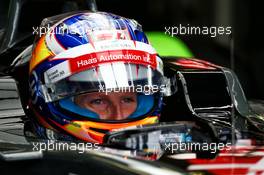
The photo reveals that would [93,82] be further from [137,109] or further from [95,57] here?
[137,109]

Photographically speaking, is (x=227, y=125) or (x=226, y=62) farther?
(x=226, y=62)

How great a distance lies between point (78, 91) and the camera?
245cm

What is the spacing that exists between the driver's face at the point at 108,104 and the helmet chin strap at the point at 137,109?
1 cm

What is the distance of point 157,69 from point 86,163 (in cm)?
82

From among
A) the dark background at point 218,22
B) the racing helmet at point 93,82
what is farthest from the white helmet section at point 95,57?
the dark background at point 218,22

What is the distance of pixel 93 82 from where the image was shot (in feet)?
8.07

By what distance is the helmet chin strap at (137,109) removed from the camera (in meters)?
2.47

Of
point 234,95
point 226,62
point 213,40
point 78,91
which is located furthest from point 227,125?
point 213,40

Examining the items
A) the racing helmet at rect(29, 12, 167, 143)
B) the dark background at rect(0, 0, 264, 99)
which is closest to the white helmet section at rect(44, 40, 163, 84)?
the racing helmet at rect(29, 12, 167, 143)

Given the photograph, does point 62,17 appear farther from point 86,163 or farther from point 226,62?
point 226,62

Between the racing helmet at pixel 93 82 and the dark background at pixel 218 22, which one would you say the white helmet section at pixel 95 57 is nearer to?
the racing helmet at pixel 93 82

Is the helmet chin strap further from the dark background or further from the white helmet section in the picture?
the dark background

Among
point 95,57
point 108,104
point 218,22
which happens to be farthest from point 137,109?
point 218,22

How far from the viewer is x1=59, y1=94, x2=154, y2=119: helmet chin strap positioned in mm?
2475
